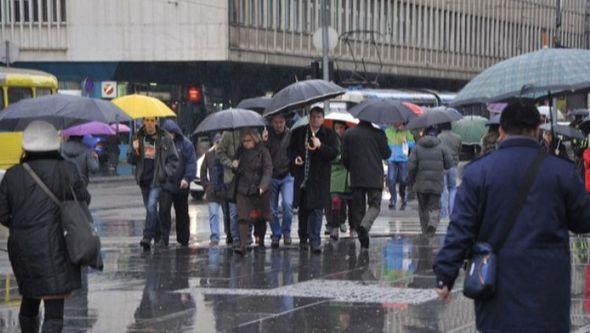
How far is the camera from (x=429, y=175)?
787 inches

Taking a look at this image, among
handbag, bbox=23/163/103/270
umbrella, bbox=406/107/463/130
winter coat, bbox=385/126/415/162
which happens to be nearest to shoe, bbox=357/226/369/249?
umbrella, bbox=406/107/463/130

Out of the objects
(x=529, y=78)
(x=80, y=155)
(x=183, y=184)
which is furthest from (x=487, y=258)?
(x=183, y=184)

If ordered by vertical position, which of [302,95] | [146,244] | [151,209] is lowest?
[146,244]

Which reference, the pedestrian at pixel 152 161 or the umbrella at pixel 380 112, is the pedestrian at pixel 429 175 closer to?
the umbrella at pixel 380 112

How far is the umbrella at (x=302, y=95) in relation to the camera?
56.4 ft

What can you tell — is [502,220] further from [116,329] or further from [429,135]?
[429,135]

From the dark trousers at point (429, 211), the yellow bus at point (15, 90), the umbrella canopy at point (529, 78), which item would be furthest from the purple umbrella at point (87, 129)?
the yellow bus at point (15, 90)

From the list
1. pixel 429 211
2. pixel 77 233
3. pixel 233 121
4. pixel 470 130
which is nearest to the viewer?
pixel 77 233

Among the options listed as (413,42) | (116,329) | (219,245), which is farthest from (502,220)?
(413,42)

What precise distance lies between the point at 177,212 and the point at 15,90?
14.4 m

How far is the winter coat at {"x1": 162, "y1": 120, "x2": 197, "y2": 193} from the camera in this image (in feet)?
59.4

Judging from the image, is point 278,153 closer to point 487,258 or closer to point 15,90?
point 487,258

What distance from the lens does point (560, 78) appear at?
35.6ft

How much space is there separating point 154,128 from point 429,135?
4581mm
